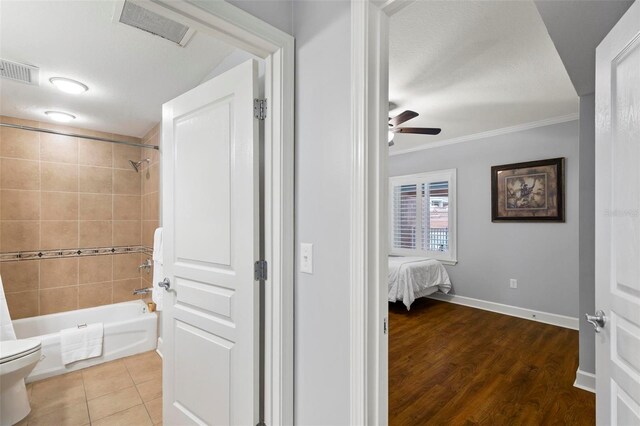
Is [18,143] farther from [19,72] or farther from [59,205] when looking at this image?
[19,72]

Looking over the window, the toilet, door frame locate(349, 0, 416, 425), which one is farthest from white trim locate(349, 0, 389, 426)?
the window

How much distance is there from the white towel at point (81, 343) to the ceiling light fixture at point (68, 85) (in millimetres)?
2116

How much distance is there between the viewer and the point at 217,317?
60.7 inches

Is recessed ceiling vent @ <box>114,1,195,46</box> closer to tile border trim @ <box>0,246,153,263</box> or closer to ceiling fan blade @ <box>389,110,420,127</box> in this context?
ceiling fan blade @ <box>389,110,420,127</box>

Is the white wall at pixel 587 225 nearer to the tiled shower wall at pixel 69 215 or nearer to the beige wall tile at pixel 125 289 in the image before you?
the tiled shower wall at pixel 69 215

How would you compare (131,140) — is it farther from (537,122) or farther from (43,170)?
(537,122)

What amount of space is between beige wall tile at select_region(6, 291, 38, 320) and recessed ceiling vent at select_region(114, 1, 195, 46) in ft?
10.4

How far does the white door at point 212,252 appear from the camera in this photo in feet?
4.55

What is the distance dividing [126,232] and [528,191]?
5.12 meters

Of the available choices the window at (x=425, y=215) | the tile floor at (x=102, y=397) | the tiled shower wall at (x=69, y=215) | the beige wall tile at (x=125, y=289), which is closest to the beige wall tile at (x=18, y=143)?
the tiled shower wall at (x=69, y=215)

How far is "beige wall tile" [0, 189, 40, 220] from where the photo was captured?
119 inches

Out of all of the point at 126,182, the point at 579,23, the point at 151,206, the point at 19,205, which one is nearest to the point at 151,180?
the point at 151,206

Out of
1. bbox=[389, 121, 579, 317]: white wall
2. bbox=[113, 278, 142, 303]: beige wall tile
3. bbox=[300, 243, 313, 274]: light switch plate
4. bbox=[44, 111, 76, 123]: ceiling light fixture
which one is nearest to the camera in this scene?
bbox=[300, 243, 313, 274]: light switch plate

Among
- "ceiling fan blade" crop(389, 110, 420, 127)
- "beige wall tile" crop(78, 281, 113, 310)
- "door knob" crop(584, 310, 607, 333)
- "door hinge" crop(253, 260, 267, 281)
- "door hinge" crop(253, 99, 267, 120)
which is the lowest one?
"beige wall tile" crop(78, 281, 113, 310)
